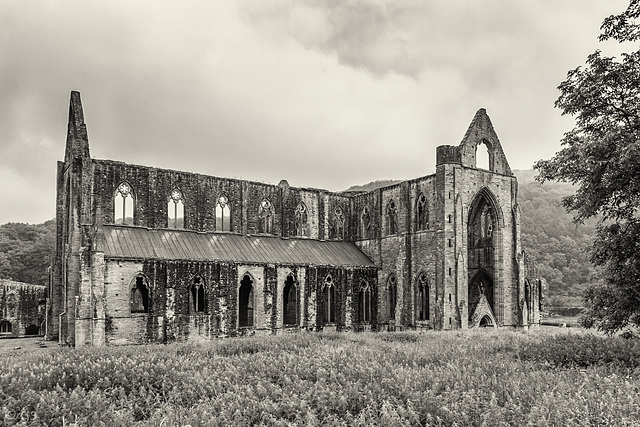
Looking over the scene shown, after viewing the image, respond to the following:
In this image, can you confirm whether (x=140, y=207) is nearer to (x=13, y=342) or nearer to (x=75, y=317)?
(x=75, y=317)

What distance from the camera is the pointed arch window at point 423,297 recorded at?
118 feet

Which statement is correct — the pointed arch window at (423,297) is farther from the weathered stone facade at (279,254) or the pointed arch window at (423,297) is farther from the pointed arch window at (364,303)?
the pointed arch window at (364,303)

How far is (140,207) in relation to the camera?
3419 cm

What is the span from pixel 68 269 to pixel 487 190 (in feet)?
88.2

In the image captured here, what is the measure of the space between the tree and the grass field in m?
1.63

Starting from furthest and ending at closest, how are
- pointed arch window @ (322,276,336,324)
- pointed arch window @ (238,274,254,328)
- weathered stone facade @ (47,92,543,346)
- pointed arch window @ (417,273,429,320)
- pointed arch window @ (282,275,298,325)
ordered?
1. pointed arch window @ (238,274,254,328)
2. pointed arch window @ (322,276,336,324)
3. pointed arch window @ (282,275,298,325)
4. pointed arch window @ (417,273,429,320)
5. weathered stone facade @ (47,92,543,346)

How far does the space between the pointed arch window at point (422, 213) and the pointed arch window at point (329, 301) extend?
7.13 meters

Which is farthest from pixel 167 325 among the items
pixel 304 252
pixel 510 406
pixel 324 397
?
pixel 510 406

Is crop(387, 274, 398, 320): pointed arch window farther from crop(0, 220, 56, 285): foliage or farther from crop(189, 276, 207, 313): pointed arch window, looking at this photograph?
crop(0, 220, 56, 285): foliage

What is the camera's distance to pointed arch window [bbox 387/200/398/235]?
39.6 m

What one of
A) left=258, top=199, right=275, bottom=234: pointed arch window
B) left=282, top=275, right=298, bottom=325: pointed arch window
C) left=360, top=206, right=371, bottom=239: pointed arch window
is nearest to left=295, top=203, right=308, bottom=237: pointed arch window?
left=258, top=199, right=275, bottom=234: pointed arch window

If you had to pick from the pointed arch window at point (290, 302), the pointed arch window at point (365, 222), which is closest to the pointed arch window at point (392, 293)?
the pointed arch window at point (365, 222)

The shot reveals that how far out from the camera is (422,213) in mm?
37500

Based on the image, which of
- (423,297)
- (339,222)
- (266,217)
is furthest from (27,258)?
(423,297)
